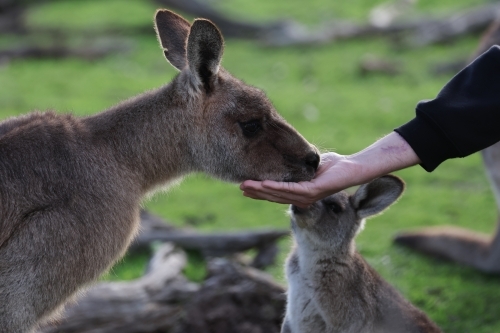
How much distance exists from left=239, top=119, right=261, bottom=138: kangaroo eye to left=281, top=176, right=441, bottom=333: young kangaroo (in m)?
0.78

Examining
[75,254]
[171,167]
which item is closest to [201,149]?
[171,167]

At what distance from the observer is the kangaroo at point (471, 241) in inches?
280

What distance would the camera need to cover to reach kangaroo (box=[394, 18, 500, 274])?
711 cm

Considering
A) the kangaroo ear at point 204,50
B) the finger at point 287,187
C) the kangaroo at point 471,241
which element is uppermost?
the kangaroo ear at point 204,50

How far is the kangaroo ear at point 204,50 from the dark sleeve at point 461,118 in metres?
1.19

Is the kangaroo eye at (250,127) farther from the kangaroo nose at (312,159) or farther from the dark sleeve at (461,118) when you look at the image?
the dark sleeve at (461,118)

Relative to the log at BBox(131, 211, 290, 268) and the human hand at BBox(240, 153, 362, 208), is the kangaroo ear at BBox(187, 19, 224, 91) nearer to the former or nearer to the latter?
the human hand at BBox(240, 153, 362, 208)

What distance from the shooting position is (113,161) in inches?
181

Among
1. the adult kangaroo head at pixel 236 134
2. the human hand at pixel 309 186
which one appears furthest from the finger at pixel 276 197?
the adult kangaroo head at pixel 236 134

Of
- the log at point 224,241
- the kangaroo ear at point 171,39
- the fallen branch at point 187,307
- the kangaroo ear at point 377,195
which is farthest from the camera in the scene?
the log at point 224,241

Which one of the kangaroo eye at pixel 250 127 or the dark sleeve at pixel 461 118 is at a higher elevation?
the dark sleeve at pixel 461 118

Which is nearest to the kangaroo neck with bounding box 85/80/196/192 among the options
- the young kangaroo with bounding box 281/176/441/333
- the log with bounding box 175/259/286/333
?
the young kangaroo with bounding box 281/176/441/333

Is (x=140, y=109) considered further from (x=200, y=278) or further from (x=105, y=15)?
(x=105, y=15)

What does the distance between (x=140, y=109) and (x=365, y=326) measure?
2187 mm
